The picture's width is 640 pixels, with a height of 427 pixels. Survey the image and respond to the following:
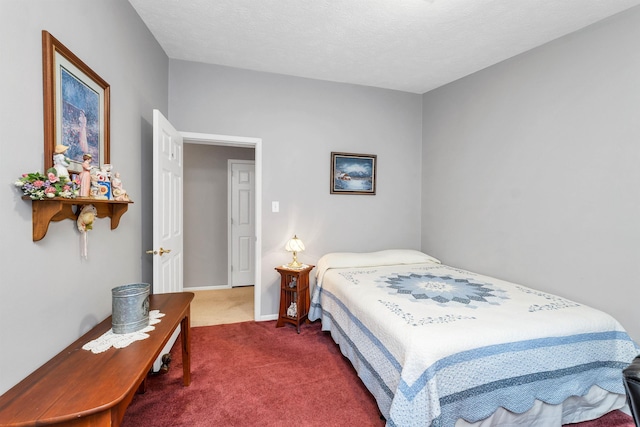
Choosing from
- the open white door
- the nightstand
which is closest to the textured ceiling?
the open white door

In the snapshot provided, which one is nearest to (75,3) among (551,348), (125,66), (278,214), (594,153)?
(125,66)

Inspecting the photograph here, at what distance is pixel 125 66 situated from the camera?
193 centimetres

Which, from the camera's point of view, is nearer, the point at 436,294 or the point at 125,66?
the point at 125,66

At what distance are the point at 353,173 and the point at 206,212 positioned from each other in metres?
2.39

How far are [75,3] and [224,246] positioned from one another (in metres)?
3.50

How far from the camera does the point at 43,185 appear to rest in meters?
1.02

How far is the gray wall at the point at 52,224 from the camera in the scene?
992 millimetres

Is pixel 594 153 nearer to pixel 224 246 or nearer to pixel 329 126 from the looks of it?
pixel 329 126

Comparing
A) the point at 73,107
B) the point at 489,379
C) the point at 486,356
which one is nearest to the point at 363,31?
the point at 73,107

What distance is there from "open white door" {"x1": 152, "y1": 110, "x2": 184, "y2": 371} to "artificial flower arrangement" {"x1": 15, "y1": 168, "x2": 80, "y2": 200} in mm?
1018

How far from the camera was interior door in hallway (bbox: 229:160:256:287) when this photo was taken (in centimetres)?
448

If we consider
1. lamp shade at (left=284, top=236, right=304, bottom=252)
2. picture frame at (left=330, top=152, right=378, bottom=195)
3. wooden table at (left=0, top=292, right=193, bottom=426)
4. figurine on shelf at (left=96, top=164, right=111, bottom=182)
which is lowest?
wooden table at (left=0, top=292, right=193, bottom=426)

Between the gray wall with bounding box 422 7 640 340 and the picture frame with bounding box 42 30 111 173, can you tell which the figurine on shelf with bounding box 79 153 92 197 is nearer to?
the picture frame with bounding box 42 30 111 173

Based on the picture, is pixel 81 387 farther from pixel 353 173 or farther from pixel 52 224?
pixel 353 173
